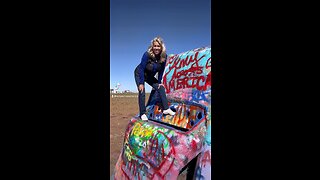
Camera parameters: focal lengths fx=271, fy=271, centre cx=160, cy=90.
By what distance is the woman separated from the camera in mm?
4355

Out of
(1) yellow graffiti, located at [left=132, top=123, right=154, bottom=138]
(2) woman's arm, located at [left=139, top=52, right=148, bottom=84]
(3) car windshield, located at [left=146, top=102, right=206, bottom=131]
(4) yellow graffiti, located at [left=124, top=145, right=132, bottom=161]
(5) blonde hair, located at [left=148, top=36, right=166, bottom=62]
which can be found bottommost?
(4) yellow graffiti, located at [left=124, top=145, right=132, bottom=161]

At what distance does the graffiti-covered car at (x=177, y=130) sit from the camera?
11.1 ft

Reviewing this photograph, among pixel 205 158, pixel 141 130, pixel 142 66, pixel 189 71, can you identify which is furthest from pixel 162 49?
pixel 205 158

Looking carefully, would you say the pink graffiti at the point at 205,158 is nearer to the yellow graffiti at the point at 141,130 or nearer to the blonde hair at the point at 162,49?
the yellow graffiti at the point at 141,130

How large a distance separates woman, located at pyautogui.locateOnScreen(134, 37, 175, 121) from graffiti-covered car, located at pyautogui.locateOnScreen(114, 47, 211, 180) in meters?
0.17

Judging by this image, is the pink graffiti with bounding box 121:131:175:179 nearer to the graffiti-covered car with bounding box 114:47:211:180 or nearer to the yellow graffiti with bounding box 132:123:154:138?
the graffiti-covered car with bounding box 114:47:211:180

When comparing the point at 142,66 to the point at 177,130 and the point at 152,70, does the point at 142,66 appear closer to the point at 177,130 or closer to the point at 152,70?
the point at 152,70

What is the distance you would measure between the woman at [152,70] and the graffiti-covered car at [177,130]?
169 mm


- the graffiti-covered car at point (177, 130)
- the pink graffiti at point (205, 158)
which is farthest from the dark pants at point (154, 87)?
the pink graffiti at point (205, 158)

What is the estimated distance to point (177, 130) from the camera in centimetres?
369

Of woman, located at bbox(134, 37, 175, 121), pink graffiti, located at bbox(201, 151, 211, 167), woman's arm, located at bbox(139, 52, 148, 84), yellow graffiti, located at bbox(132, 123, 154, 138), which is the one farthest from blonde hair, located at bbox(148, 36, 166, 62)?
pink graffiti, located at bbox(201, 151, 211, 167)

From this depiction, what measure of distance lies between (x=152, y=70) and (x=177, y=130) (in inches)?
54.6
